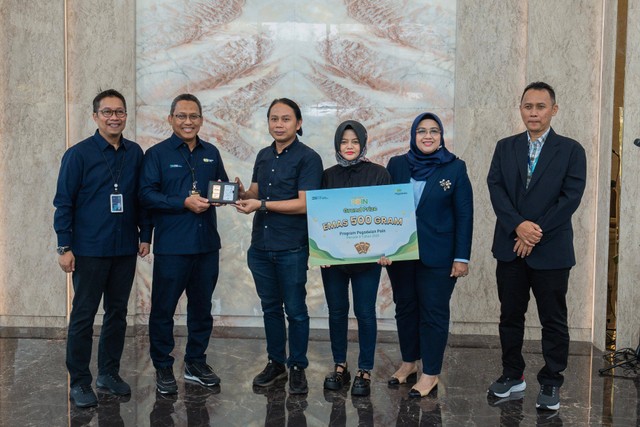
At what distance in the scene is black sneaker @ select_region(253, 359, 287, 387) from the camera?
436cm

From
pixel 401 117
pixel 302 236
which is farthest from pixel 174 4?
pixel 302 236

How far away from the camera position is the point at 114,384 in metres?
4.21

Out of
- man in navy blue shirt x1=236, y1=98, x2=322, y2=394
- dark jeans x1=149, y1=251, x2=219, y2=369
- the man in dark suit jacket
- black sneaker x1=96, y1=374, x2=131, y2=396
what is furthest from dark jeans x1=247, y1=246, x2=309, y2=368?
the man in dark suit jacket

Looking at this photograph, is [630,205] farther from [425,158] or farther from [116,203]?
[116,203]

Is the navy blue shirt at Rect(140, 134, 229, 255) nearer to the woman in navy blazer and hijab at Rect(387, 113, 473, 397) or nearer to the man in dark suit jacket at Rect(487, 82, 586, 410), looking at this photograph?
the woman in navy blazer and hijab at Rect(387, 113, 473, 397)

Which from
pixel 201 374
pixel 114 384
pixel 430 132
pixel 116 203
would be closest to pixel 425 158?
pixel 430 132

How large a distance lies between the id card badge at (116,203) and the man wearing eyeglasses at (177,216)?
0.13 m

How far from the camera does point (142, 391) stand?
14.0ft

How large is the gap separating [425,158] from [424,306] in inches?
34.7

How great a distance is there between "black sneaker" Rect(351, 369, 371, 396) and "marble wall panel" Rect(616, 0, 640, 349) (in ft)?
6.91

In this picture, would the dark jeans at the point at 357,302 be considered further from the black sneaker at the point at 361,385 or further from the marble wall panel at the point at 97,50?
the marble wall panel at the point at 97,50

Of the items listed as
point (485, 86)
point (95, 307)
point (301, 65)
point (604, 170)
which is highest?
point (301, 65)

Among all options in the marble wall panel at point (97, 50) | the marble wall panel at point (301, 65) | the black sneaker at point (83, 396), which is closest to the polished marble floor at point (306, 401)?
the black sneaker at point (83, 396)

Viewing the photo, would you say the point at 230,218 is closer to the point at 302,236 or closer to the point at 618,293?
the point at 302,236
